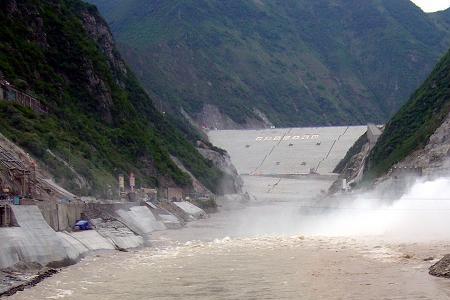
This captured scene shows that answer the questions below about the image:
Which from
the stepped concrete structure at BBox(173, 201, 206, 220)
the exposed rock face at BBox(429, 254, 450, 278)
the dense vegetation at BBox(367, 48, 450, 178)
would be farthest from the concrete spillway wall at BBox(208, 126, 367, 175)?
the exposed rock face at BBox(429, 254, 450, 278)

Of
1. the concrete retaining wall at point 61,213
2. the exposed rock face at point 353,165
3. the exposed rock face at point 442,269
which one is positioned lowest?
the exposed rock face at point 442,269

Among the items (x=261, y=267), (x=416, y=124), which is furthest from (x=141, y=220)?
(x=416, y=124)

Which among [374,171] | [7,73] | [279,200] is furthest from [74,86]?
[279,200]

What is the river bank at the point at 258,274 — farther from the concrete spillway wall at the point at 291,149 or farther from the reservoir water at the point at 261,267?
the concrete spillway wall at the point at 291,149

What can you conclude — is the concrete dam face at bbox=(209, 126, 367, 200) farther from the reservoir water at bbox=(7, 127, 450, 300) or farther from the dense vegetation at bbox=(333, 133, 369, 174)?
the reservoir water at bbox=(7, 127, 450, 300)

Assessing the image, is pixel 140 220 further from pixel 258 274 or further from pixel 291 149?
pixel 291 149

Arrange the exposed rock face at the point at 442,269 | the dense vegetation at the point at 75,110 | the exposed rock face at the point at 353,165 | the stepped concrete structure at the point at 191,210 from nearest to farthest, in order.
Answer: the exposed rock face at the point at 442,269 → the dense vegetation at the point at 75,110 → the stepped concrete structure at the point at 191,210 → the exposed rock face at the point at 353,165

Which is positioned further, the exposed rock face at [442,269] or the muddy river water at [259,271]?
the exposed rock face at [442,269]

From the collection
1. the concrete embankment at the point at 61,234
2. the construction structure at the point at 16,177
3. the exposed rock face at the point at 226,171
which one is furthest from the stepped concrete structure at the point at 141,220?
the exposed rock face at the point at 226,171

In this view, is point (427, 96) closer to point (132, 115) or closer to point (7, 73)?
point (132, 115)
